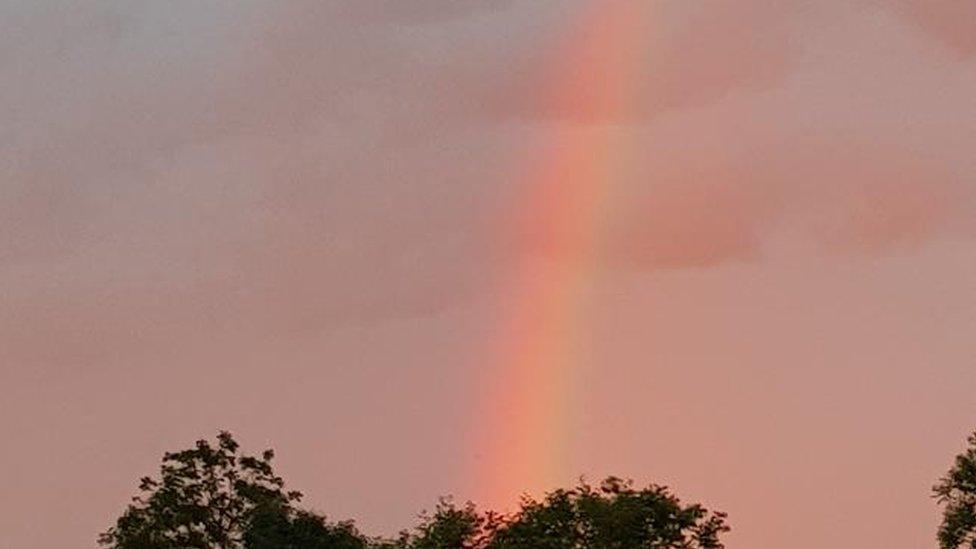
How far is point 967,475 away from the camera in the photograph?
132750 mm

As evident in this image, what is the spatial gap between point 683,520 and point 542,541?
A: 950 cm

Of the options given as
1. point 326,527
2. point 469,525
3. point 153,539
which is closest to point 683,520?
point 469,525

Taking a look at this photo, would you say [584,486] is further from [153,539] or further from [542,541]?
[153,539]

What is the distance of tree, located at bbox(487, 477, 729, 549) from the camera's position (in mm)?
131000

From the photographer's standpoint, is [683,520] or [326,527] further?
[326,527]

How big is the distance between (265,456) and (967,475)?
4744 cm

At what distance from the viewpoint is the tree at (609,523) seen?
13100 cm

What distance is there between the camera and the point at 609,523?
131125 millimetres

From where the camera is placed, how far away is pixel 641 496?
131750 millimetres

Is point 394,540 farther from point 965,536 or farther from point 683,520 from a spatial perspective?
point 965,536

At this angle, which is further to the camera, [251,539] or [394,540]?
[394,540]

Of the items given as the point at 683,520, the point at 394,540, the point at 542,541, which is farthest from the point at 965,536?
the point at 394,540

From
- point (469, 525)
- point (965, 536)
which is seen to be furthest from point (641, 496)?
point (965, 536)

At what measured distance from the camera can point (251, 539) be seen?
133m
